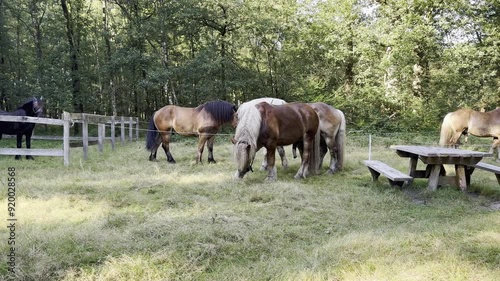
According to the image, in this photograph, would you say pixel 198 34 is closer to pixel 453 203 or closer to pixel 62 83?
pixel 62 83

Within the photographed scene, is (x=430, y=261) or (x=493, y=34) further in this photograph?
(x=493, y=34)

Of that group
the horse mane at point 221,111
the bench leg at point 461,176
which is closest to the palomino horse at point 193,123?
the horse mane at point 221,111

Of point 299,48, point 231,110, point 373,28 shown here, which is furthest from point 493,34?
point 231,110

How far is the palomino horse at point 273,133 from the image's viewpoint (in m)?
5.52

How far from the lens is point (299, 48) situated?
1683 cm

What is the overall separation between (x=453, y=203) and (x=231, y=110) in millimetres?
4867

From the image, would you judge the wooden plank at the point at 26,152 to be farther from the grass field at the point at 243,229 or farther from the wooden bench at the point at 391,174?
the wooden bench at the point at 391,174

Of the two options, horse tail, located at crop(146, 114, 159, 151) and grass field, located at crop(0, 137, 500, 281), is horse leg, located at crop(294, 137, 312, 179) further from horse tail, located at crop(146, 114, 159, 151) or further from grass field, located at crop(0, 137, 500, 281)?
horse tail, located at crop(146, 114, 159, 151)

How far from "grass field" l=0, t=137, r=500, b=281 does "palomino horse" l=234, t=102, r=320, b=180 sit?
1.40 ft

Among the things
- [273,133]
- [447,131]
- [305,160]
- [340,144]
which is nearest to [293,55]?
[447,131]

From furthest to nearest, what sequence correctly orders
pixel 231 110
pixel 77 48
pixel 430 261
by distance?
pixel 77 48 → pixel 231 110 → pixel 430 261

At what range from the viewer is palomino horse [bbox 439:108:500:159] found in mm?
9023

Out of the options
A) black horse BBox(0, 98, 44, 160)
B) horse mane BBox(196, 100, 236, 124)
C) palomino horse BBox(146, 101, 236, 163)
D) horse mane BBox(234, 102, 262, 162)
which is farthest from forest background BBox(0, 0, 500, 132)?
horse mane BBox(234, 102, 262, 162)

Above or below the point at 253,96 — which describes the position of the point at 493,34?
above
